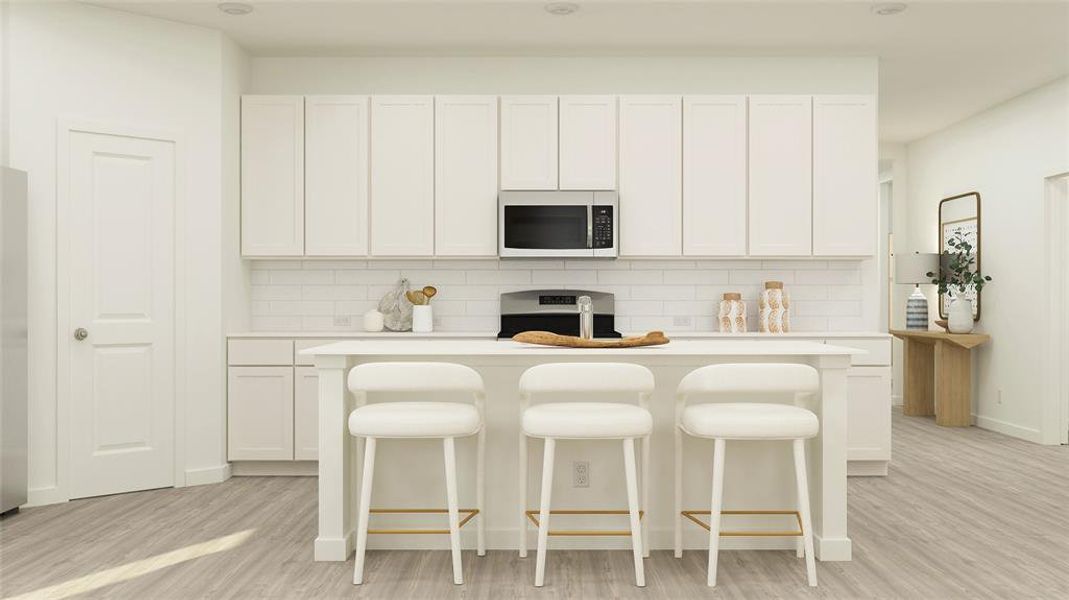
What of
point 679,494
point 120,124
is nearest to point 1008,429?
point 679,494

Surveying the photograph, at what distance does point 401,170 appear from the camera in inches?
197

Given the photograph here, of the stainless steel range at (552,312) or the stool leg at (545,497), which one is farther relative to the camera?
the stainless steel range at (552,312)

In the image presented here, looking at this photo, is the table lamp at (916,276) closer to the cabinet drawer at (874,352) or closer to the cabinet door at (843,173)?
the cabinet door at (843,173)

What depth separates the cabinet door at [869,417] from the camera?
4715mm

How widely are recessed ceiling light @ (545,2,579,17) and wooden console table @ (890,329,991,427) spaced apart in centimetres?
439

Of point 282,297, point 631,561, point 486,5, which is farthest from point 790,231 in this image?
point 282,297

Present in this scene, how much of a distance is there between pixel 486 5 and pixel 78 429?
3315 mm

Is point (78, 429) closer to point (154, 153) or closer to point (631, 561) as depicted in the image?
point (154, 153)

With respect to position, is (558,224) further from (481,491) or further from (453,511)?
(453,511)

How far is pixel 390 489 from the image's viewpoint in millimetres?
3246

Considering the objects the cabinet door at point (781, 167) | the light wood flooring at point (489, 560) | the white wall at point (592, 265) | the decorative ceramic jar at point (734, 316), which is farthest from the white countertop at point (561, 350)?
the white wall at point (592, 265)

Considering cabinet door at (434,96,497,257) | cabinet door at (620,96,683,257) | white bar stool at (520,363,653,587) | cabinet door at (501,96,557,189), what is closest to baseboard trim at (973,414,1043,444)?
cabinet door at (620,96,683,257)

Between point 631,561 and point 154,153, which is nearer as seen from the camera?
point 631,561

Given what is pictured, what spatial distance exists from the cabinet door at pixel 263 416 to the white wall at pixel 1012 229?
5.64 metres
